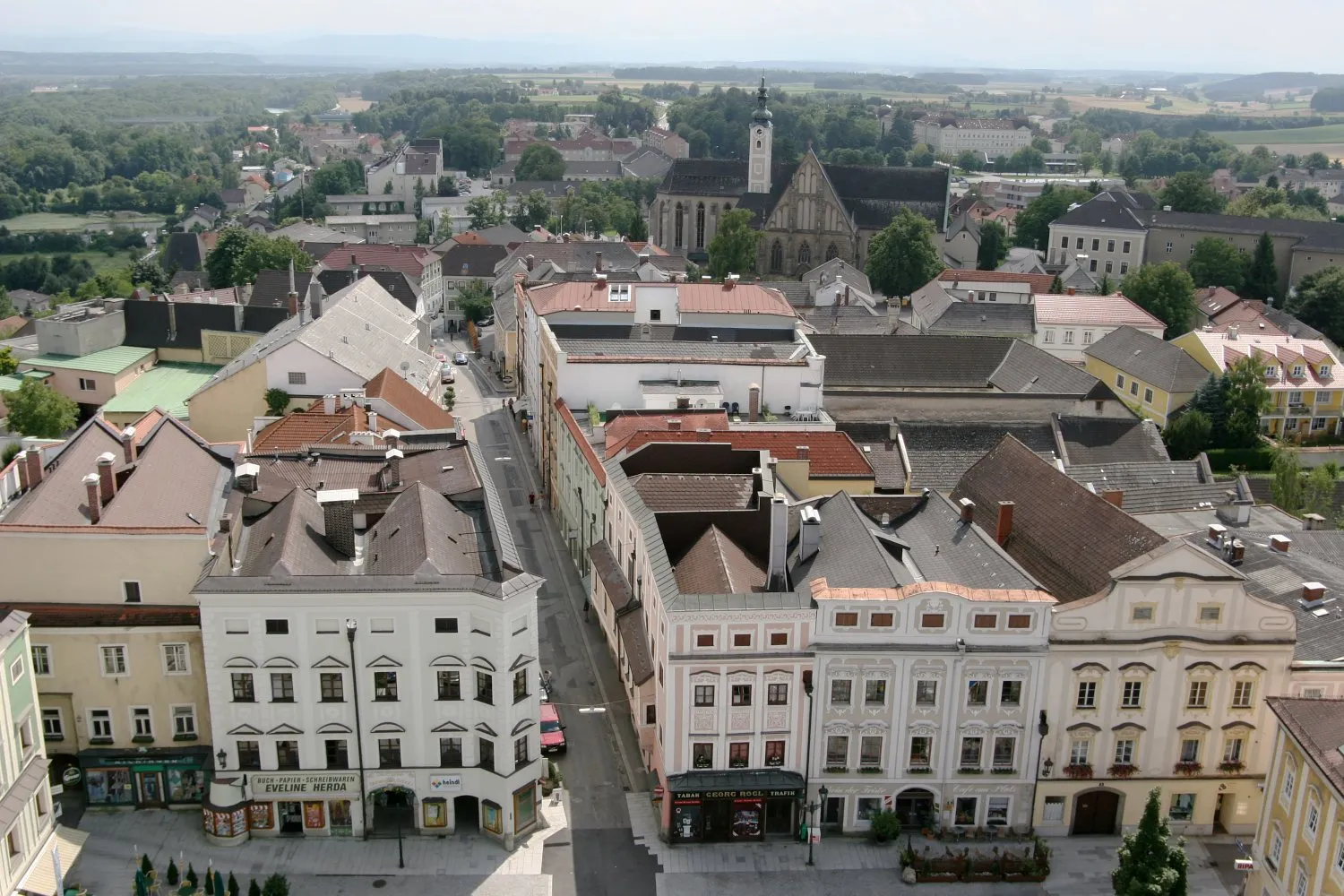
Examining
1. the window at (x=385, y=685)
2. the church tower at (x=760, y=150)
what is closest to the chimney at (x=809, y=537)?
the window at (x=385, y=685)

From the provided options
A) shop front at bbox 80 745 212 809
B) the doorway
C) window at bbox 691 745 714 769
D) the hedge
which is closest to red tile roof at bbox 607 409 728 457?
window at bbox 691 745 714 769

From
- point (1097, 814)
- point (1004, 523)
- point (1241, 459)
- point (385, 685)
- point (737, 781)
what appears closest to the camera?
point (385, 685)

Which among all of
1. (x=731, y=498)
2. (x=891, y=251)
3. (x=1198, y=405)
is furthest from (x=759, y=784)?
(x=891, y=251)

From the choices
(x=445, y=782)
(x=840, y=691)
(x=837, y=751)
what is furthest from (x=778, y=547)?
(x=445, y=782)

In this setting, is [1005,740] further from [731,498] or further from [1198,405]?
[1198,405]

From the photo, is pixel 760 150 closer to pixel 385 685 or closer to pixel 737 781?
pixel 737 781

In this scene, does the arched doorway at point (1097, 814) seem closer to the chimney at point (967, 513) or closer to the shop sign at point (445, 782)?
the chimney at point (967, 513)

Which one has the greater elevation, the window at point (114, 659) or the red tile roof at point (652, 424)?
the red tile roof at point (652, 424)
